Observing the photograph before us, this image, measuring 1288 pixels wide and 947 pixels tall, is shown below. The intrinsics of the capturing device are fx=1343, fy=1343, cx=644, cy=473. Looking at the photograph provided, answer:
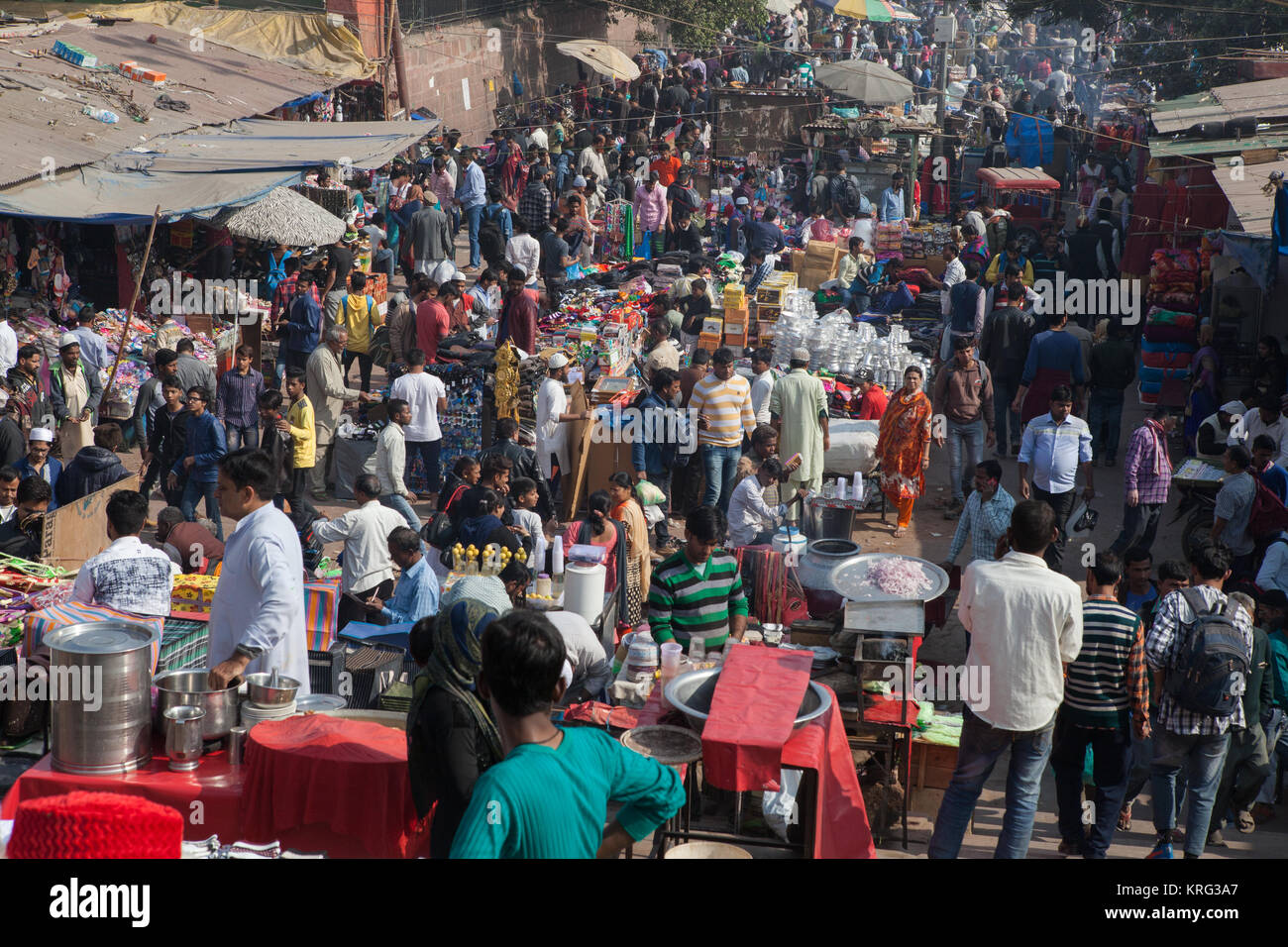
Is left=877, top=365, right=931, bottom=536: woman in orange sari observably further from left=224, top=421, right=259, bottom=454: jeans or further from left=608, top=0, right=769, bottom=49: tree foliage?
left=608, top=0, right=769, bottom=49: tree foliage

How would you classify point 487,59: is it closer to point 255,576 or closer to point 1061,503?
point 1061,503

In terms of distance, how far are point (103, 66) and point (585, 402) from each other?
10446 mm

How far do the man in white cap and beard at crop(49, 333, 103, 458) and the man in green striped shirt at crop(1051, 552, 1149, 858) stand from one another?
9142 millimetres

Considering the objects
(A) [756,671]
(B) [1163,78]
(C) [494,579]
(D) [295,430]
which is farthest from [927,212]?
(A) [756,671]

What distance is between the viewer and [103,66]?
60.1 feet

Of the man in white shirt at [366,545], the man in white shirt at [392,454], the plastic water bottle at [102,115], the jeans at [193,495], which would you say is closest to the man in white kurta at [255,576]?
the man in white shirt at [366,545]

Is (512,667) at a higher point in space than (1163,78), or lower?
lower

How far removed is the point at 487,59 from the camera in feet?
99.0

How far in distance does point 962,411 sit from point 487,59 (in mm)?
21365

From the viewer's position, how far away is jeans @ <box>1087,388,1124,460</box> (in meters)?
A: 12.9

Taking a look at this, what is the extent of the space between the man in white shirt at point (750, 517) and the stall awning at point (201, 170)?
6851 millimetres

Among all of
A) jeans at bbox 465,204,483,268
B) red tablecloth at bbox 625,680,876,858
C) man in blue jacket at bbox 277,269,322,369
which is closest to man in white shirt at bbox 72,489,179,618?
red tablecloth at bbox 625,680,876,858

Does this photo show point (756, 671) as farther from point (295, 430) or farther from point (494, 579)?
point (295, 430)

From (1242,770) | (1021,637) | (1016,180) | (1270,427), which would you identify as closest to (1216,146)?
(1270,427)
